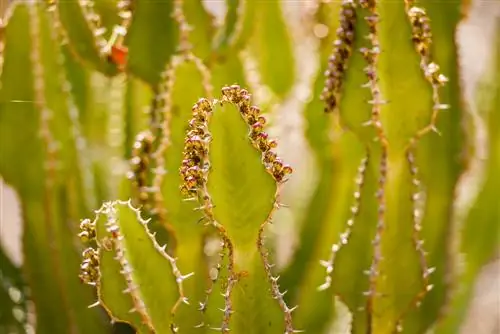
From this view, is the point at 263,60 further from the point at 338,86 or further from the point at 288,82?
the point at 338,86

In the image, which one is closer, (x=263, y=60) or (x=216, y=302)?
(x=216, y=302)

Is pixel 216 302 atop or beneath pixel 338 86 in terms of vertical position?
beneath

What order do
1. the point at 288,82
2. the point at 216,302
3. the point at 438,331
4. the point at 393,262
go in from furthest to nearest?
the point at 288,82 → the point at 438,331 → the point at 393,262 → the point at 216,302

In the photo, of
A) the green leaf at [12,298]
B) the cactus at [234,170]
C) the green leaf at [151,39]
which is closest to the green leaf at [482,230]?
the cactus at [234,170]

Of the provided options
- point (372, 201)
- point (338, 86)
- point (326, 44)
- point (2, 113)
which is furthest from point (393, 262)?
point (2, 113)

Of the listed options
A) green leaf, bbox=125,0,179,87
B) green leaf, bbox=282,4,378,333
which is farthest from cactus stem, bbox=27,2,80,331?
green leaf, bbox=282,4,378,333

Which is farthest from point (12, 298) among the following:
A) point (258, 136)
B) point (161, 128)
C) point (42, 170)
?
point (258, 136)

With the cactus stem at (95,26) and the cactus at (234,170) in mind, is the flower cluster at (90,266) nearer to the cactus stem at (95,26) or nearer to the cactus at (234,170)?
the cactus at (234,170)

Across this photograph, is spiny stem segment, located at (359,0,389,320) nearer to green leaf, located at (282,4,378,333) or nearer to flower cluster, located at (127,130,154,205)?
green leaf, located at (282,4,378,333)
